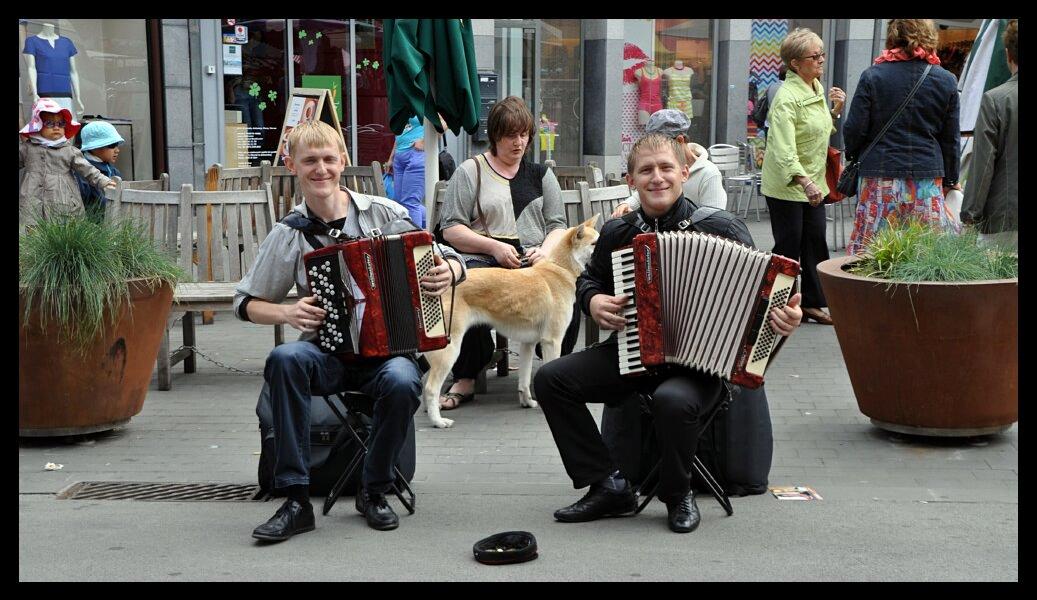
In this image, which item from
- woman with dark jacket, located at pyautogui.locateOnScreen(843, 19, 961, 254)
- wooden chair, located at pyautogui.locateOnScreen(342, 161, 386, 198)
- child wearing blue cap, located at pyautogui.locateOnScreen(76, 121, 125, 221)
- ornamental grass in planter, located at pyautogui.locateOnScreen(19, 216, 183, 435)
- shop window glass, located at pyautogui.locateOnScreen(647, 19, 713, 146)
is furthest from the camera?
shop window glass, located at pyautogui.locateOnScreen(647, 19, 713, 146)

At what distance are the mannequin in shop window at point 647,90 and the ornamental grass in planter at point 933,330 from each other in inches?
435

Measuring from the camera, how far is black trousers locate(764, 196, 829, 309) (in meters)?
8.52

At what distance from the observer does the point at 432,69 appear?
7.11 meters

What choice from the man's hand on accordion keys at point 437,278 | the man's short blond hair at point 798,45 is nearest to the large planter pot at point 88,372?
the man's hand on accordion keys at point 437,278

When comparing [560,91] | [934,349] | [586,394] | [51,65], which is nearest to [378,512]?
[586,394]

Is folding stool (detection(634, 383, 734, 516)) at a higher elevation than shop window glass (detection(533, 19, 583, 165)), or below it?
below

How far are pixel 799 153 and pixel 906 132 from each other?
0.79m

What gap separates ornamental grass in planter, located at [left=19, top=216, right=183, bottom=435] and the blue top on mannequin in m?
6.66

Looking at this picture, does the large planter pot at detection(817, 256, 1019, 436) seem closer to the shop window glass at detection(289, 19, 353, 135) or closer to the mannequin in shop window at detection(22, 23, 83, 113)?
the mannequin in shop window at detection(22, 23, 83, 113)

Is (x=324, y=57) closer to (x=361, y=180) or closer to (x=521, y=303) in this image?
(x=361, y=180)

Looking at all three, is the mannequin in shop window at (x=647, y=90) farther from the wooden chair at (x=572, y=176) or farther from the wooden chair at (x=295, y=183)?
the wooden chair at (x=295, y=183)

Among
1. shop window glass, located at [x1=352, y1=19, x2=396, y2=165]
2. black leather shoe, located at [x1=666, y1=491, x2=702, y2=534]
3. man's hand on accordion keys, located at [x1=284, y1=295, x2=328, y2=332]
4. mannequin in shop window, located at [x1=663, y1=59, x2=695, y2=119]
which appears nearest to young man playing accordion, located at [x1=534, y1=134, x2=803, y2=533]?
black leather shoe, located at [x1=666, y1=491, x2=702, y2=534]

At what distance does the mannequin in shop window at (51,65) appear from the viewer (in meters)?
11.8

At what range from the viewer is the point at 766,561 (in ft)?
14.1
